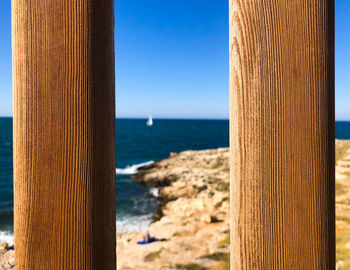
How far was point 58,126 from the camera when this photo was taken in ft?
2.23

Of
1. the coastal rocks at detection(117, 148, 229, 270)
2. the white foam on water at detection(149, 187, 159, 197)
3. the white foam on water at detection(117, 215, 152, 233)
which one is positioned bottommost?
the white foam on water at detection(149, 187, 159, 197)

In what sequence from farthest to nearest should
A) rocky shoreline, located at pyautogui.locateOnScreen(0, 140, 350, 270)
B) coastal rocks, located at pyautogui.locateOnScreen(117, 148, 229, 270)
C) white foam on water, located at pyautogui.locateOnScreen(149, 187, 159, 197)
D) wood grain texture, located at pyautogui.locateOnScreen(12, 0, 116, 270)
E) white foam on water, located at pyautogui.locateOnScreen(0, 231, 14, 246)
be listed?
white foam on water, located at pyautogui.locateOnScreen(149, 187, 159, 197), white foam on water, located at pyautogui.locateOnScreen(0, 231, 14, 246), coastal rocks, located at pyautogui.locateOnScreen(117, 148, 229, 270), rocky shoreline, located at pyautogui.locateOnScreen(0, 140, 350, 270), wood grain texture, located at pyautogui.locateOnScreen(12, 0, 116, 270)

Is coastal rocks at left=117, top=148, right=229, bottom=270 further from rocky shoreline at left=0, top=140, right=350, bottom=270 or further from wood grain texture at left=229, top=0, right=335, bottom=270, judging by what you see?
wood grain texture at left=229, top=0, right=335, bottom=270

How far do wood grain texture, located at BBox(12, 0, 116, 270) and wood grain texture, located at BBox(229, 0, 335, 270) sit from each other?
39 centimetres

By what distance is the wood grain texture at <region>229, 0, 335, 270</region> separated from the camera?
0.68 m

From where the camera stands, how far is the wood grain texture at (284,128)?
2.24 ft

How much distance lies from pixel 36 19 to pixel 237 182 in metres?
0.68

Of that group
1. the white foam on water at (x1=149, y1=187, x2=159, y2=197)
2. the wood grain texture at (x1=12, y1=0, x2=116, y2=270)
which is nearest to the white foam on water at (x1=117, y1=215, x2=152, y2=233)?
the white foam on water at (x1=149, y1=187, x2=159, y2=197)

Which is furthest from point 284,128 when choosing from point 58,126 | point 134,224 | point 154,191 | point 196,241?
point 154,191

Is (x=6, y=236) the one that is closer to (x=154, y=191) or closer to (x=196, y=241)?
(x=196, y=241)

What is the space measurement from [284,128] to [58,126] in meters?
0.59

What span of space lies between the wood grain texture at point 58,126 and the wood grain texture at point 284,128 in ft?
1.29

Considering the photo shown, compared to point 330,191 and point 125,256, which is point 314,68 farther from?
point 125,256

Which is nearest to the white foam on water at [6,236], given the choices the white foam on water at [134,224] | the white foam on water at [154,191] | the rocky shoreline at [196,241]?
the white foam on water at [134,224]
